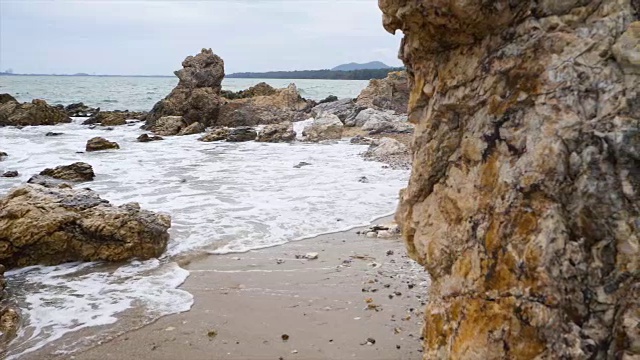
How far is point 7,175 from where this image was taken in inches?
567

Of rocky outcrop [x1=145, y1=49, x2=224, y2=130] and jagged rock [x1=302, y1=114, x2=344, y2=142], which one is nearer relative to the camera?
jagged rock [x1=302, y1=114, x2=344, y2=142]

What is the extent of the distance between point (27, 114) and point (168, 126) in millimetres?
10440

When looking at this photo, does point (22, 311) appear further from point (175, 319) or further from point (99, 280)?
point (175, 319)

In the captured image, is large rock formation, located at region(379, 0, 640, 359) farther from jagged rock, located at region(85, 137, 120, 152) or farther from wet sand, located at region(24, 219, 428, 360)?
jagged rock, located at region(85, 137, 120, 152)

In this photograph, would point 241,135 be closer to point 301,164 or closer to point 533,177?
point 301,164

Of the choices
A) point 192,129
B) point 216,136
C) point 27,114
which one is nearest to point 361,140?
point 216,136

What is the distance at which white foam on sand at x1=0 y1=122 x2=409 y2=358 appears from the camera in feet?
18.8

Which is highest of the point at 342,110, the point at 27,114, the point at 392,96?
the point at 392,96

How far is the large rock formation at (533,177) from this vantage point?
2352 mm

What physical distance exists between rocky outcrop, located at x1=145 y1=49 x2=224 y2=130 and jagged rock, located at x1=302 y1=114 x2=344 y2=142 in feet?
27.8

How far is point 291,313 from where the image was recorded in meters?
5.23

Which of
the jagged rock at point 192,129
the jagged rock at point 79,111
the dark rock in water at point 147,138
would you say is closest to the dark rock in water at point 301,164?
the dark rock in water at point 147,138

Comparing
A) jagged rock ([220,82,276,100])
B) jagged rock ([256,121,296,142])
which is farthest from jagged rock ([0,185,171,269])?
jagged rock ([220,82,276,100])

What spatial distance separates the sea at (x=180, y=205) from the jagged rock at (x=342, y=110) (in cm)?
564
